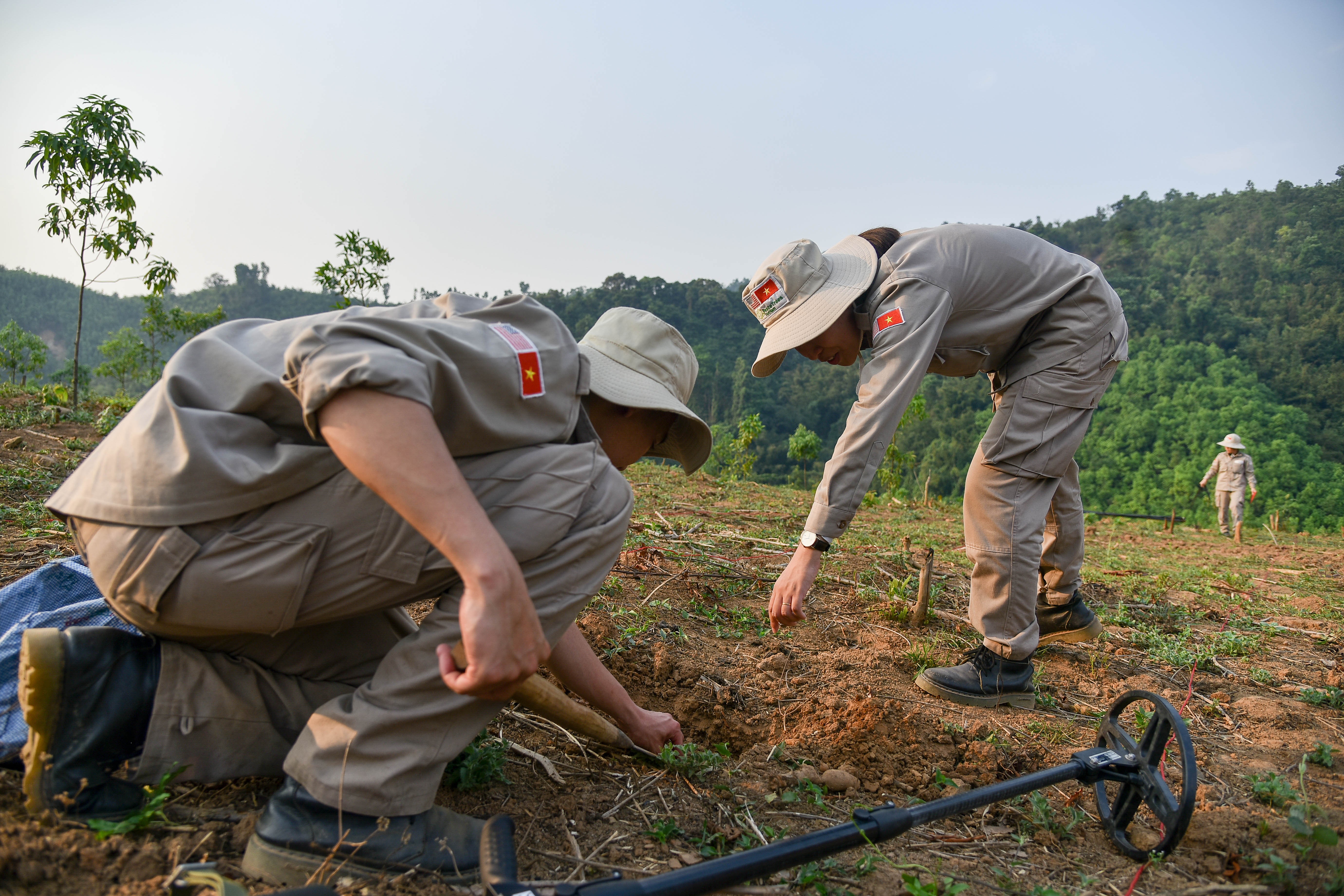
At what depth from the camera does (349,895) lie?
1.20 metres

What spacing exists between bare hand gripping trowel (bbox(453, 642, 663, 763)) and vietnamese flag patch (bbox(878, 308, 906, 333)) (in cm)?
144

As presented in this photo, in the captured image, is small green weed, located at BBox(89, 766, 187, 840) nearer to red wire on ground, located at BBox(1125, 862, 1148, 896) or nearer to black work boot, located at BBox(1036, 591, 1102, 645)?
red wire on ground, located at BBox(1125, 862, 1148, 896)

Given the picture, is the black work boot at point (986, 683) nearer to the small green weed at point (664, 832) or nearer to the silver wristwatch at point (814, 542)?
the silver wristwatch at point (814, 542)

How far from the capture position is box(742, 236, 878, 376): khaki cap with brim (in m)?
2.41

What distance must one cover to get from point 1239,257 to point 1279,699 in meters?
58.2

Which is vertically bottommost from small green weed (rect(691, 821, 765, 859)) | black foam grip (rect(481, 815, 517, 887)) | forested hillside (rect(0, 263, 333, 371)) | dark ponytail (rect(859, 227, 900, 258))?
small green weed (rect(691, 821, 765, 859))

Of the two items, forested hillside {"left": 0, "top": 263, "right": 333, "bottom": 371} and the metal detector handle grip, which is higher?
forested hillside {"left": 0, "top": 263, "right": 333, "bottom": 371}

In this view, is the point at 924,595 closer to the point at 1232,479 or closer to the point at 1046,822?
the point at 1046,822

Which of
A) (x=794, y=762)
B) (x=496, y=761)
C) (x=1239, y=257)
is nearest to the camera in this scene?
(x=496, y=761)

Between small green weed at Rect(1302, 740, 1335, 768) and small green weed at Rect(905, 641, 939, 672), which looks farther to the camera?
small green weed at Rect(905, 641, 939, 672)

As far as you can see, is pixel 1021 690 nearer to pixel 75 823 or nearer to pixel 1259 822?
pixel 1259 822

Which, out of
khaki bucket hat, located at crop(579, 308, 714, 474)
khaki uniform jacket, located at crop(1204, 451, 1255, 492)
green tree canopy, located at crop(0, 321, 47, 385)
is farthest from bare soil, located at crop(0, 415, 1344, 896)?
green tree canopy, located at crop(0, 321, 47, 385)

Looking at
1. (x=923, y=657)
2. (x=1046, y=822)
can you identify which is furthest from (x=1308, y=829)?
(x=923, y=657)

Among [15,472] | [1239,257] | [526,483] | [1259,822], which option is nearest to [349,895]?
[526,483]
